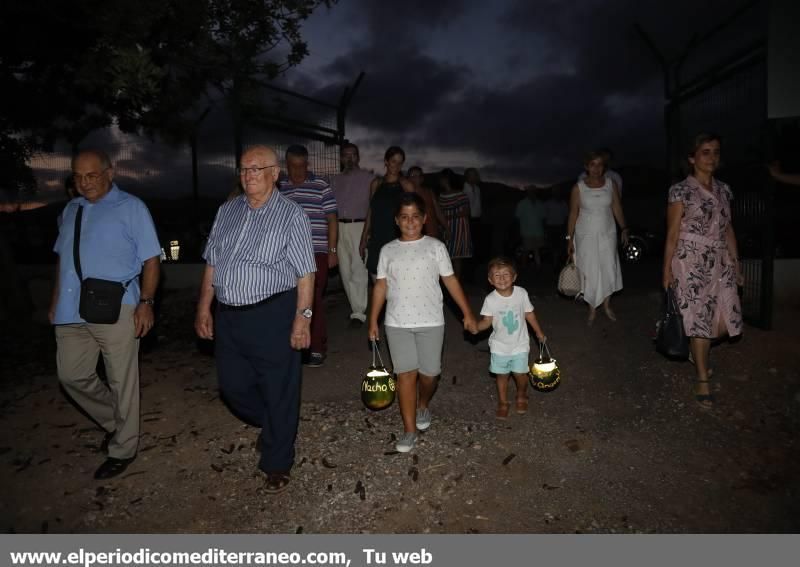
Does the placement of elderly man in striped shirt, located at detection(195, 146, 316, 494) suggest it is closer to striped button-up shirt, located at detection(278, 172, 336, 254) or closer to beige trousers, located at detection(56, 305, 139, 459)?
beige trousers, located at detection(56, 305, 139, 459)

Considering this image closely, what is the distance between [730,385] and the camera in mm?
5875

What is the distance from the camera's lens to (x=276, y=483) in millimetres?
4195

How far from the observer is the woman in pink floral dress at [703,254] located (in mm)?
5316

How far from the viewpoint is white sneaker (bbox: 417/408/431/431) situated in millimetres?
5055

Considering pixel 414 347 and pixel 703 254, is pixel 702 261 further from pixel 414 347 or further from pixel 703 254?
pixel 414 347

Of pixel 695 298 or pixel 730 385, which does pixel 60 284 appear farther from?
pixel 730 385

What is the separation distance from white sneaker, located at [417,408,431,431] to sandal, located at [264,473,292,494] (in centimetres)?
126

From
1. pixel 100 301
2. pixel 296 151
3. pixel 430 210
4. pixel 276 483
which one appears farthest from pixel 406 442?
pixel 296 151

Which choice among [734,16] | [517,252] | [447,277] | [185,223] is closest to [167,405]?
[447,277]

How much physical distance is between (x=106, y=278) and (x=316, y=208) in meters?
2.42

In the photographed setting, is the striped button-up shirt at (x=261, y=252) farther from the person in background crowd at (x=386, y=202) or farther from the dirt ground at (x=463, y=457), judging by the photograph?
the person in background crowd at (x=386, y=202)

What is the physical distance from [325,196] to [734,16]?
5.29 m

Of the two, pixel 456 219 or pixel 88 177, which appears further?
pixel 456 219

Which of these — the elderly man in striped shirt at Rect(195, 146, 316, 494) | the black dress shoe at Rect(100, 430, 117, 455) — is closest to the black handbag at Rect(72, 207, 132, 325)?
the elderly man in striped shirt at Rect(195, 146, 316, 494)
